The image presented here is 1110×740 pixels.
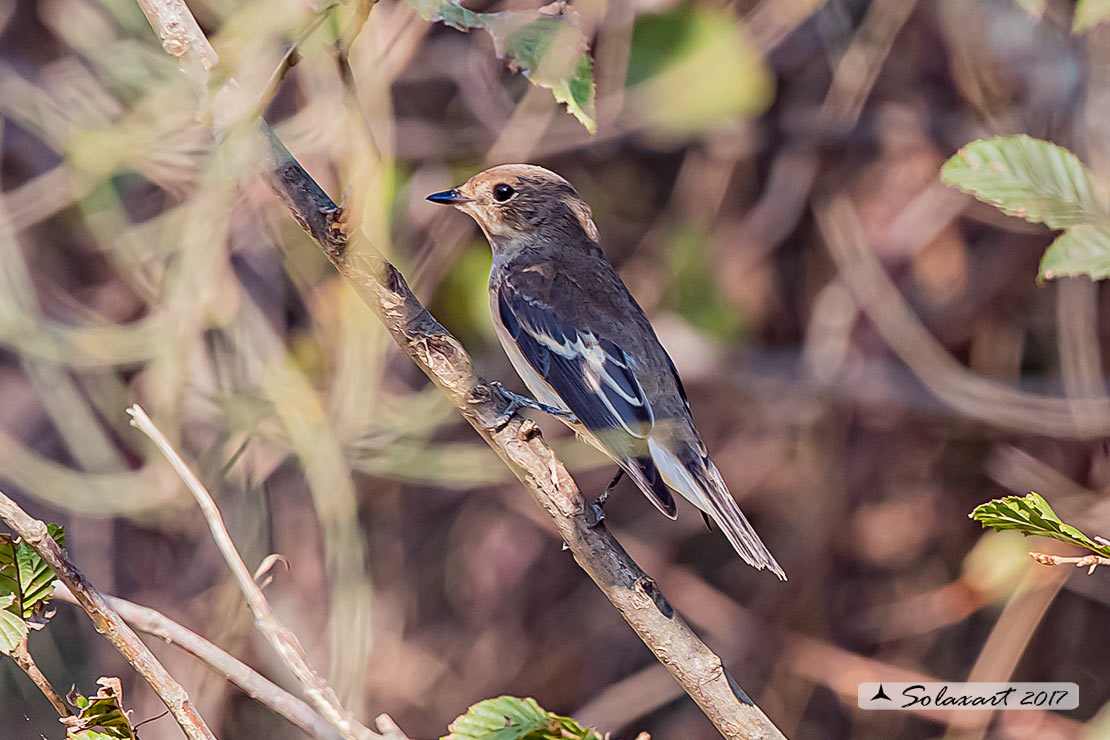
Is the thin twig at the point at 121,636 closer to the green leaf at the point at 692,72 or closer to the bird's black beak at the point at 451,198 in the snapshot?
the bird's black beak at the point at 451,198

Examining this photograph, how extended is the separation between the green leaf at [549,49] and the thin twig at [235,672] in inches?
31.6

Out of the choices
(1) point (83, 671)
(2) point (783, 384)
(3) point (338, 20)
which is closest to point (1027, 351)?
(2) point (783, 384)

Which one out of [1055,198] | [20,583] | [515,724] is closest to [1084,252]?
[1055,198]

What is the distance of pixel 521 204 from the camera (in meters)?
2.67

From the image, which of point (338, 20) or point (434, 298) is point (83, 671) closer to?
point (434, 298)

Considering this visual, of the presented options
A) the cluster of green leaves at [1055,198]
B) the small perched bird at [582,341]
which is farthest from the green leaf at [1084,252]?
the small perched bird at [582,341]

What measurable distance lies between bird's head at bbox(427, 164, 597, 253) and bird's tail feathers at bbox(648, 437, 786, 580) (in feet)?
2.15

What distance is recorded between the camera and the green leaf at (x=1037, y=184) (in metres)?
1.24

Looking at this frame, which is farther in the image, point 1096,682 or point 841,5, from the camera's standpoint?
point 1096,682

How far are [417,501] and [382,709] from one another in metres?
0.85

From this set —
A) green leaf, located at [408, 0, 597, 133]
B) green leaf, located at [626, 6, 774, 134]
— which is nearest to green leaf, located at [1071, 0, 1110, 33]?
green leaf, located at [408, 0, 597, 133]

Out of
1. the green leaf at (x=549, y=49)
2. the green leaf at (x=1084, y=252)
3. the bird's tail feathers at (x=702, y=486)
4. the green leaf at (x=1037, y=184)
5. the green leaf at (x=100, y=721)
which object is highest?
the green leaf at (x=549, y=49)

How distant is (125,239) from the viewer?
3.29 m

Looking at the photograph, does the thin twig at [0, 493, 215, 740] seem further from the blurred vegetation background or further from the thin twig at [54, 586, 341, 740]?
the blurred vegetation background
